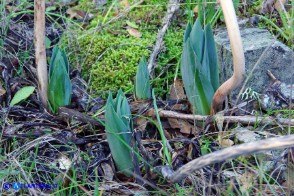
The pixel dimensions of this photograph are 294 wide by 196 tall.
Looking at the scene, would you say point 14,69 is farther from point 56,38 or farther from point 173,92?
point 173,92

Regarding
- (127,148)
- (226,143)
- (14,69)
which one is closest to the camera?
(127,148)

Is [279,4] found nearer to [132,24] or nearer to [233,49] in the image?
[132,24]

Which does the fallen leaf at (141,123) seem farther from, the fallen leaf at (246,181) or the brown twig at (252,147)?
the brown twig at (252,147)

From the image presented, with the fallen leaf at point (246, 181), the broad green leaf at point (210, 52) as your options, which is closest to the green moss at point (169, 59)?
the broad green leaf at point (210, 52)

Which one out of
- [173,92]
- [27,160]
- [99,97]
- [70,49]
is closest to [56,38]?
[70,49]

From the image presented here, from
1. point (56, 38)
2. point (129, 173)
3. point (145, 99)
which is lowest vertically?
point (129, 173)

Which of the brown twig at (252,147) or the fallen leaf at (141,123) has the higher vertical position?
the brown twig at (252,147)
